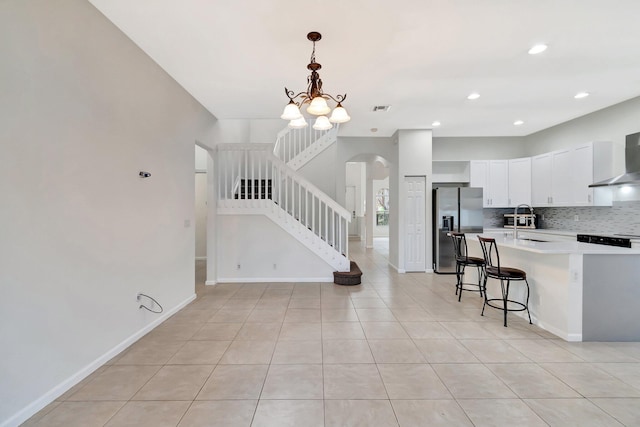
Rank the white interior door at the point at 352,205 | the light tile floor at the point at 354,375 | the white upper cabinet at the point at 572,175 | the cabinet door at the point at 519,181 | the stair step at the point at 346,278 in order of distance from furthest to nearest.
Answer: the white interior door at the point at 352,205 < the cabinet door at the point at 519,181 < the stair step at the point at 346,278 < the white upper cabinet at the point at 572,175 < the light tile floor at the point at 354,375

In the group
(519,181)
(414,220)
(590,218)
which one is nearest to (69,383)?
(414,220)

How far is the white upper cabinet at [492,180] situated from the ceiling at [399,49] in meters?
1.79

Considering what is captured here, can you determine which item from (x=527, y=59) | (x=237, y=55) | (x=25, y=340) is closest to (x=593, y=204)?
(x=527, y=59)

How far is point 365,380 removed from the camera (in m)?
2.28

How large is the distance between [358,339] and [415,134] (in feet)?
14.9

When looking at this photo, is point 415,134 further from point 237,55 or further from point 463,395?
point 463,395

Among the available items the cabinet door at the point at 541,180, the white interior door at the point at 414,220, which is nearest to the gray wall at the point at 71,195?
the white interior door at the point at 414,220

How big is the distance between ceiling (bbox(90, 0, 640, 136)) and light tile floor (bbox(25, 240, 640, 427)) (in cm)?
306

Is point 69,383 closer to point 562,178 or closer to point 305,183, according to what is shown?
point 305,183

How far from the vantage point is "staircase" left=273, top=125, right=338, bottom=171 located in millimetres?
7047

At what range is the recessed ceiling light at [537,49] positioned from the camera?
291 cm

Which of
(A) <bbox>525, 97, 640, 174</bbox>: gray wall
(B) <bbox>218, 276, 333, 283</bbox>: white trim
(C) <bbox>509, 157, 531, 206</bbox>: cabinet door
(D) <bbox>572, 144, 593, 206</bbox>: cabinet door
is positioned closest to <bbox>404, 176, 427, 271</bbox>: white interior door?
(B) <bbox>218, 276, 333, 283</bbox>: white trim

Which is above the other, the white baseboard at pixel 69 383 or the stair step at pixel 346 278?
the stair step at pixel 346 278

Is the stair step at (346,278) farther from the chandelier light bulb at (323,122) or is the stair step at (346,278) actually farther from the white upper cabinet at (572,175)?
the white upper cabinet at (572,175)
